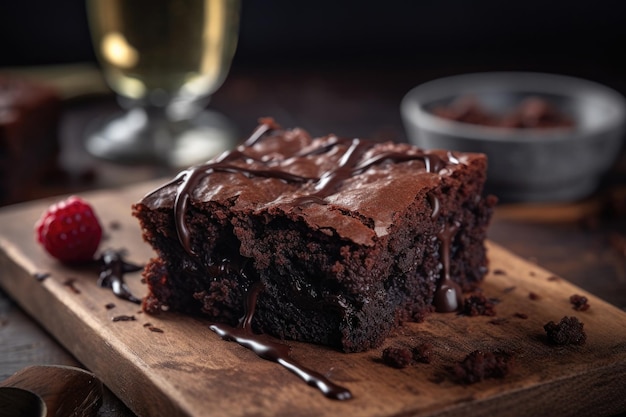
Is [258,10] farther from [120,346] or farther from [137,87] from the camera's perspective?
[120,346]

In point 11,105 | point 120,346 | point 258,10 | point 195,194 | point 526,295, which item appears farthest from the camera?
point 258,10

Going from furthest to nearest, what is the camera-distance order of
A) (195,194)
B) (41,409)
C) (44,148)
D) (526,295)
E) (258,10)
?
(258,10) < (44,148) < (526,295) < (195,194) < (41,409)

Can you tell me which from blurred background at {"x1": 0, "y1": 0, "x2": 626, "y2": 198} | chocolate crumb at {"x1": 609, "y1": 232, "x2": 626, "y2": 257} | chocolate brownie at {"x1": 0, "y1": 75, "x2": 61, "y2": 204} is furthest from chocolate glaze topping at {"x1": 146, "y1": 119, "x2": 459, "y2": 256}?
blurred background at {"x1": 0, "y1": 0, "x2": 626, "y2": 198}

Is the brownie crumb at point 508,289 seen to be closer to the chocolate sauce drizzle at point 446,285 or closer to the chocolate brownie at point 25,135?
the chocolate sauce drizzle at point 446,285

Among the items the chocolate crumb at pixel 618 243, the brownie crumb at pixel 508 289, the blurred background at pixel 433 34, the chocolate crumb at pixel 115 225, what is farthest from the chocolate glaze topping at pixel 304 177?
the blurred background at pixel 433 34

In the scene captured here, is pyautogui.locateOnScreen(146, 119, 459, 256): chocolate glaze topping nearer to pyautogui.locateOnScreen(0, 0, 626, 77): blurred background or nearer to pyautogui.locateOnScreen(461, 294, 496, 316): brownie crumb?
pyautogui.locateOnScreen(461, 294, 496, 316): brownie crumb

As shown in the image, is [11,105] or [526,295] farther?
[11,105]

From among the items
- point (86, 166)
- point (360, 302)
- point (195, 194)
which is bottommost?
point (86, 166)

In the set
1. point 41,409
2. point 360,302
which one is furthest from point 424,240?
point 41,409
